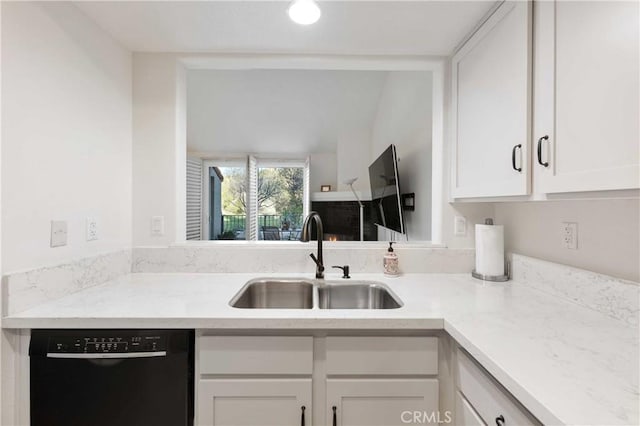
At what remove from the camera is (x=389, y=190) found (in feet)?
8.37

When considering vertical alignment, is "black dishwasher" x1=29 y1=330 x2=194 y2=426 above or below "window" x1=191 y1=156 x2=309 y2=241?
below

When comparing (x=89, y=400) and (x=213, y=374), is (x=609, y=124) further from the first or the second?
(x=89, y=400)

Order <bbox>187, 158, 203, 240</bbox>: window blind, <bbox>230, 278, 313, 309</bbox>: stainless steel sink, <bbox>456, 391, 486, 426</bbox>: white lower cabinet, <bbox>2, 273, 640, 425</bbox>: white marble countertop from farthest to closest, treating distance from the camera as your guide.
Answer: <bbox>187, 158, 203, 240</bbox>: window blind, <bbox>230, 278, 313, 309</bbox>: stainless steel sink, <bbox>456, 391, 486, 426</bbox>: white lower cabinet, <bbox>2, 273, 640, 425</bbox>: white marble countertop

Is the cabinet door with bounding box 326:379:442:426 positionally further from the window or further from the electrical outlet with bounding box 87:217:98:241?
the window

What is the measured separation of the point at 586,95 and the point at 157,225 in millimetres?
1893

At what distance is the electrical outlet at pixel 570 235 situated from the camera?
1.19 meters

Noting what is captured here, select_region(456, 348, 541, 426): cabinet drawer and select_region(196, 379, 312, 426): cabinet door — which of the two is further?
select_region(196, 379, 312, 426): cabinet door

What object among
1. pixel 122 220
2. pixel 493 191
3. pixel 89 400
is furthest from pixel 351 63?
pixel 89 400

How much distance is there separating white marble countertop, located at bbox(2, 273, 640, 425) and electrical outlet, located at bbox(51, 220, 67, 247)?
23 centimetres

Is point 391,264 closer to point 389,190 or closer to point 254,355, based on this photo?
point 254,355

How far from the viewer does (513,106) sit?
3.72ft

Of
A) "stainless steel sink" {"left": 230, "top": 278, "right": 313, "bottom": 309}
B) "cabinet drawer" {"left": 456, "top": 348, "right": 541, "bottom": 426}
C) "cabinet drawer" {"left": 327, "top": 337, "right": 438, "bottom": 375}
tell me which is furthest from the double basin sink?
"cabinet drawer" {"left": 456, "top": 348, "right": 541, "bottom": 426}

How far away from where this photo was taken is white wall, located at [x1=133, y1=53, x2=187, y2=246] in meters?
1.65

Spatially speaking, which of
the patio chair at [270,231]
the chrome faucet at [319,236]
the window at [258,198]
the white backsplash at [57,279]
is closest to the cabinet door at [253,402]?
the chrome faucet at [319,236]
